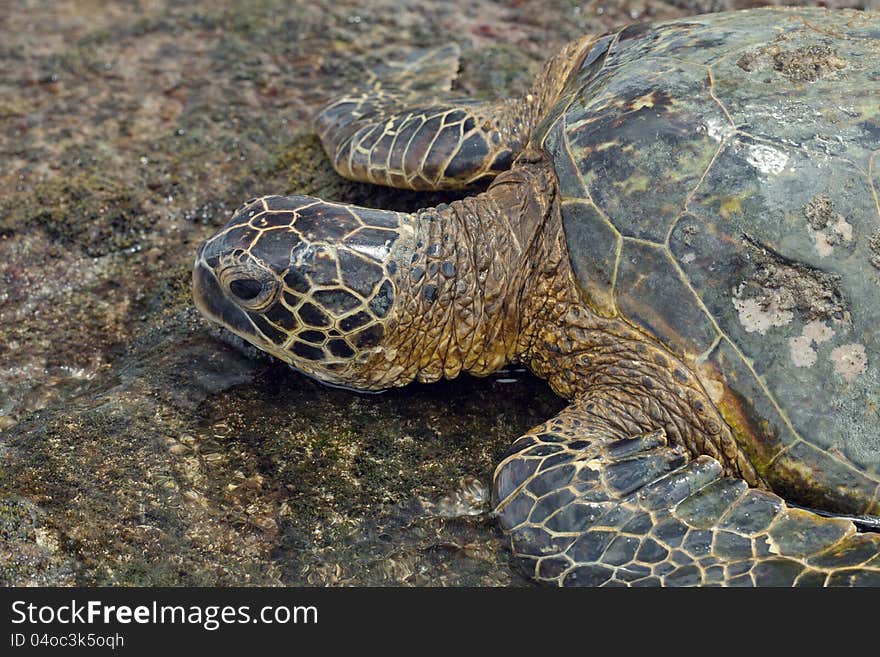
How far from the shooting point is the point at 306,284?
9.80 feet

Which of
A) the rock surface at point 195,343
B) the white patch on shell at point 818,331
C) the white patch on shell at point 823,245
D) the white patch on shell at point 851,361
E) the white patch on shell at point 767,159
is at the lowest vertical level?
the rock surface at point 195,343

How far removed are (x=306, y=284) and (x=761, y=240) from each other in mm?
1478

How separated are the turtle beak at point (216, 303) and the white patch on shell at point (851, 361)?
1.92 m

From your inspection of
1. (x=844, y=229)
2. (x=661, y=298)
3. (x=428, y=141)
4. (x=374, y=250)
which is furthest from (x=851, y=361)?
(x=428, y=141)

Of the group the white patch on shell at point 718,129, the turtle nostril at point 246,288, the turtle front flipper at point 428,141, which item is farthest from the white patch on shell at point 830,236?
the turtle nostril at point 246,288

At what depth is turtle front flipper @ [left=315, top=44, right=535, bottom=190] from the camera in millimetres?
3604

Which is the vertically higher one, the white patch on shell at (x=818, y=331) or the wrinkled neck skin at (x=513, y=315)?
the white patch on shell at (x=818, y=331)

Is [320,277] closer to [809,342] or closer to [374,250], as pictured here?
[374,250]

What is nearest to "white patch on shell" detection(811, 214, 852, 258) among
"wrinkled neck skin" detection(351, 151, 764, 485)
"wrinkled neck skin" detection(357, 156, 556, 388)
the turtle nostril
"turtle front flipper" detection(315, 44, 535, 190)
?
"wrinkled neck skin" detection(351, 151, 764, 485)

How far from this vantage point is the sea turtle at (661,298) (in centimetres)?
258

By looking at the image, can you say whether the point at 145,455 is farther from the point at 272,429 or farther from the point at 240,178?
the point at 240,178

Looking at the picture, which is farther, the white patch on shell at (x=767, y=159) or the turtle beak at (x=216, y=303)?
the turtle beak at (x=216, y=303)

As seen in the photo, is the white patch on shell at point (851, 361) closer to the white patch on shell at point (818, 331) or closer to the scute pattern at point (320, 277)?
the white patch on shell at point (818, 331)
